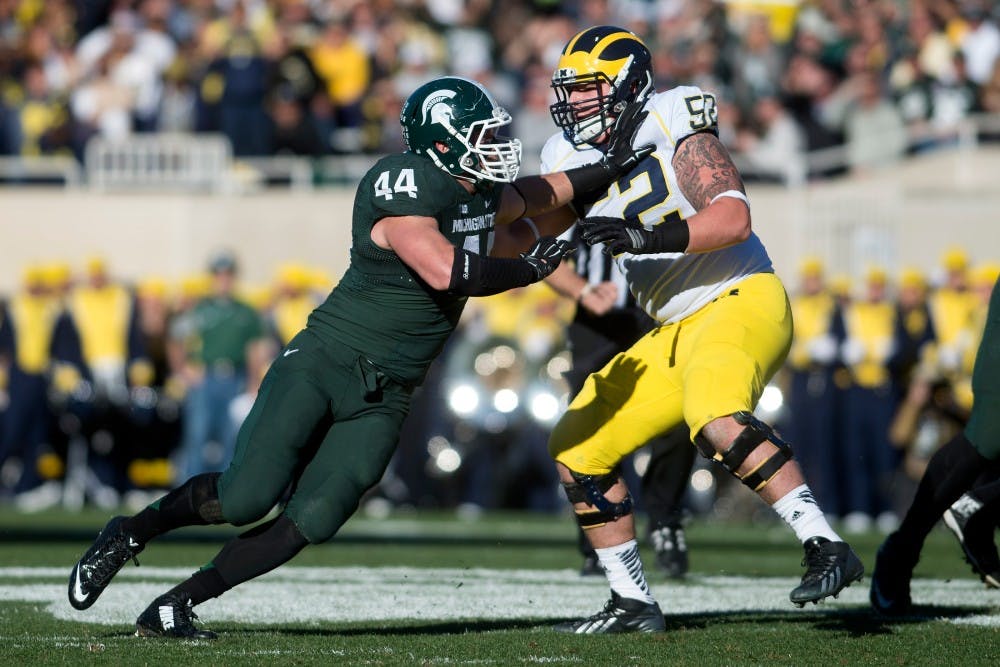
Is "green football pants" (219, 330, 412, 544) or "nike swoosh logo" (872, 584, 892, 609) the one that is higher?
"green football pants" (219, 330, 412, 544)

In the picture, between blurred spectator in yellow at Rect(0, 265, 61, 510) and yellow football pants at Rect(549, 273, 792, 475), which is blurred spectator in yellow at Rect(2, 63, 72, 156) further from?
yellow football pants at Rect(549, 273, 792, 475)

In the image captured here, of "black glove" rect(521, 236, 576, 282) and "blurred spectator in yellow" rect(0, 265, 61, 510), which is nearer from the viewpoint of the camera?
"black glove" rect(521, 236, 576, 282)

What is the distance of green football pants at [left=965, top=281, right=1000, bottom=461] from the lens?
19.5ft

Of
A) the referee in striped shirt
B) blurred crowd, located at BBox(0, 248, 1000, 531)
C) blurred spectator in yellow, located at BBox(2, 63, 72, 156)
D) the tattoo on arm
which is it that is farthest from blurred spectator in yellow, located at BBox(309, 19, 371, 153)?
the tattoo on arm

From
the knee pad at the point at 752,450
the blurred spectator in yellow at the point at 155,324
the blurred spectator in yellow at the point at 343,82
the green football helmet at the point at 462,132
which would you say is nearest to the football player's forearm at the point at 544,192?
the green football helmet at the point at 462,132

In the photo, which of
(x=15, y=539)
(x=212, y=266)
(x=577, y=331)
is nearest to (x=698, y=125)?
(x=577, y=331)

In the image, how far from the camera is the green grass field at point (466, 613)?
16.7ft

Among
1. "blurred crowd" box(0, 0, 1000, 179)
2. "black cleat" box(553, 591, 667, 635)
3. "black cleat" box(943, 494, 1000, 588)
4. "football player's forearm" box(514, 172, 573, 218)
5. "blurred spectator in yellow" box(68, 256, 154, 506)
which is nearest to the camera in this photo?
"black cleat" box(553, 591, 667, 635)

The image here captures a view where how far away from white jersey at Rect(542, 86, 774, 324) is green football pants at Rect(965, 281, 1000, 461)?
81 centimetres

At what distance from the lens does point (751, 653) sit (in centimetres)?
516

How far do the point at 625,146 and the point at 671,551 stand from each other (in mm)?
2399

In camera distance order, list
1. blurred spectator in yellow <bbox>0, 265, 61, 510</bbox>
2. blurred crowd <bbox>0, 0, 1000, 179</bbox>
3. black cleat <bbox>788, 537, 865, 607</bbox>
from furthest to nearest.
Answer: blurred crowd <bbox>0, 0, 1000, 179</bbox>, blurred spectator in yellow <bbox>0, 265, 61, 510</bbox>, black cleat <bbox>788, 537, 865, 607</bbox>

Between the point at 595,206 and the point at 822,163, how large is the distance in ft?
36.4

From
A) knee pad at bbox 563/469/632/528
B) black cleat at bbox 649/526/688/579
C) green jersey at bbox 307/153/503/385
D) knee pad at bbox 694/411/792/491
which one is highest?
green jersey at bbox 307/153/503/385
